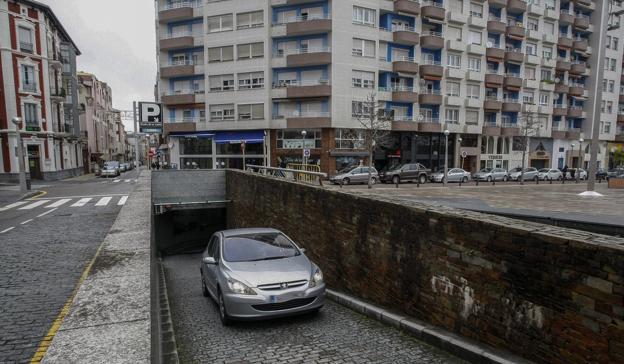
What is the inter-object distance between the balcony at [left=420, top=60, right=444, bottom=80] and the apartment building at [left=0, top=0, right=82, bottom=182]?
35.2 m

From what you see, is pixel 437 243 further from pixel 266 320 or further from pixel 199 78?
pixel 199 78

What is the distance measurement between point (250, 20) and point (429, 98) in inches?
757

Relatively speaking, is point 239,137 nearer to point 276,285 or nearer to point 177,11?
point 177,11

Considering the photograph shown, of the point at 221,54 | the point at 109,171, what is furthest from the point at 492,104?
the point at 109,171

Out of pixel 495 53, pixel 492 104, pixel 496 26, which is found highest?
pixel 496 26

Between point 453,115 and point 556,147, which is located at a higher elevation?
point 453,115

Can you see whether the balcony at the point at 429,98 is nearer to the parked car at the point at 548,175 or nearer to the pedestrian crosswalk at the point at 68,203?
the parked car at the point at 548,175

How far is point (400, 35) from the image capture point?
120 feet

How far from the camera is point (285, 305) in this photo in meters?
6.19

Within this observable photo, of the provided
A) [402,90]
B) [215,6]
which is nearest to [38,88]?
[215,6]

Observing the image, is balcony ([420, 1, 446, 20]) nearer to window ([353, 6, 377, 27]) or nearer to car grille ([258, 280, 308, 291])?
window ([353, 6, 377, 27])

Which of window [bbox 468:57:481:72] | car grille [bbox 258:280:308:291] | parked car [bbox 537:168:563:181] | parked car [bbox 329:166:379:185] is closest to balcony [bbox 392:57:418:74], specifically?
window [bbox 468:57:481:72]

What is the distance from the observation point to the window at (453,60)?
3981 cm

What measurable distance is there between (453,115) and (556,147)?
19.4 m
